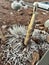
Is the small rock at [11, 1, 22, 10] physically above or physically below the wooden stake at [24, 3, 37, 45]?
below

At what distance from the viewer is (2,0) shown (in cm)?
663

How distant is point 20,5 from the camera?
19.3 ft

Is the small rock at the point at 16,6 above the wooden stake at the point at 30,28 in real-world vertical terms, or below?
below

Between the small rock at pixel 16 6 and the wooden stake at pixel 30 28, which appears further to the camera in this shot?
the small rock at pixel 16 6

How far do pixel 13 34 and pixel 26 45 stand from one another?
0.35 meters

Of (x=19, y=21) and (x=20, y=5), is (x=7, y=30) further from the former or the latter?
Answer: (x=20, y=5)

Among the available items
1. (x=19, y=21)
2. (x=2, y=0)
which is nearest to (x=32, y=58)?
(x=19, y=21)

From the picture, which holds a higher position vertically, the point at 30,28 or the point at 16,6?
the point at 30,28

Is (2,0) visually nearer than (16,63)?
No

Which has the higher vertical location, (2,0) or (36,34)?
(36,34)

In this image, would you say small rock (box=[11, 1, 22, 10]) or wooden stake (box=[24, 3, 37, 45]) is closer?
wooden stake (box=[24, 3, 37, 45])

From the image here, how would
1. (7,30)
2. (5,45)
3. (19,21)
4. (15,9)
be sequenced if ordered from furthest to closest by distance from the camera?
(15,9) → (19,21) → (7,30) → (5,45)

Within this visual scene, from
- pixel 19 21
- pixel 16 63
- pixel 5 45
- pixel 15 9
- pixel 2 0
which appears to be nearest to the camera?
pixel 16 63

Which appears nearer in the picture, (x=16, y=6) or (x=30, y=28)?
(x=30, y=28)
